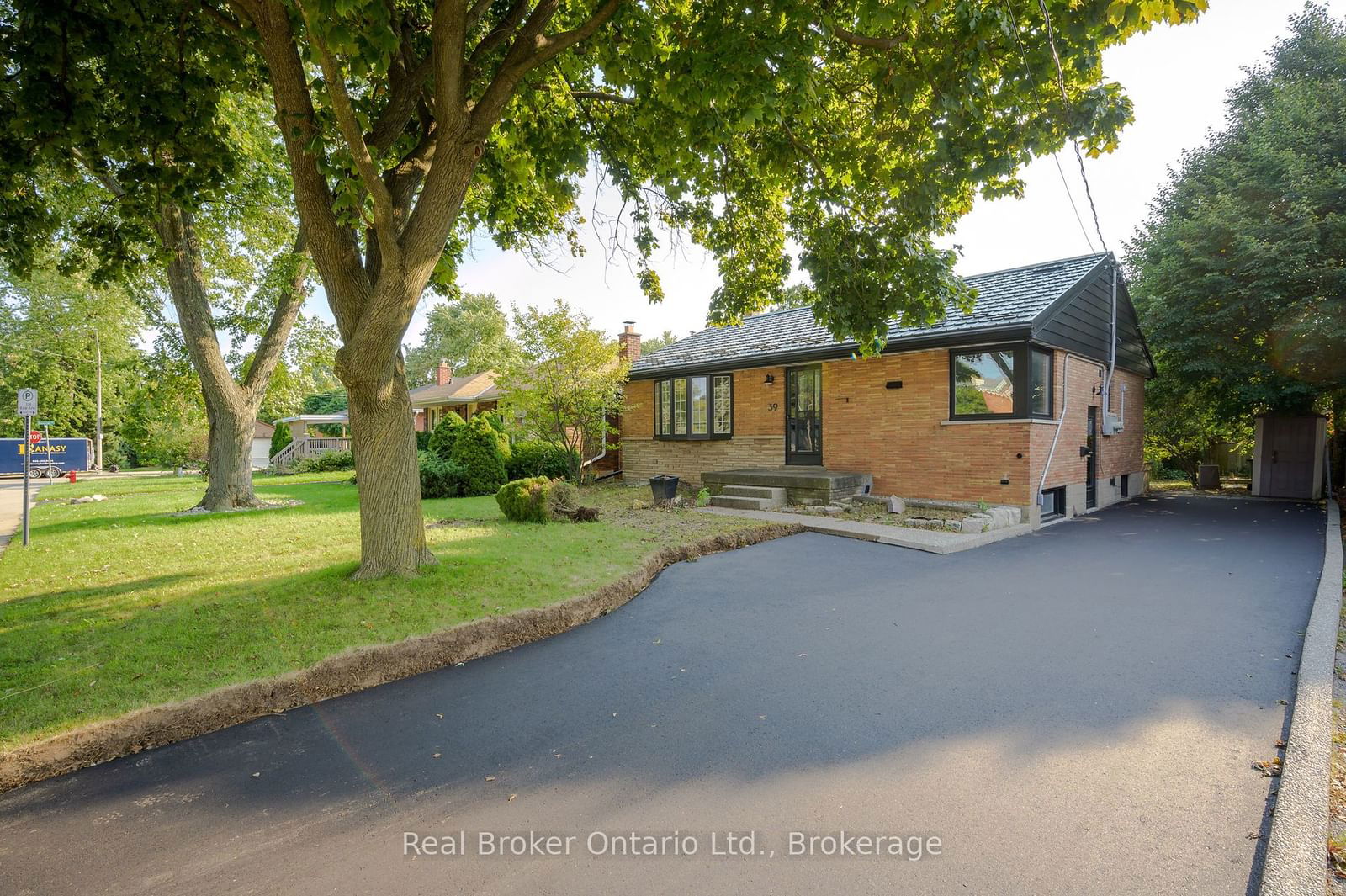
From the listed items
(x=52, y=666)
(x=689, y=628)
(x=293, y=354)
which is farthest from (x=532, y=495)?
(x=293, y=354)

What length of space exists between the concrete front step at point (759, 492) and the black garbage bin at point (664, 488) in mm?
1117

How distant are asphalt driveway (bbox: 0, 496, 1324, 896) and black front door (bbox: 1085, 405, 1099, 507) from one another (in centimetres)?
887

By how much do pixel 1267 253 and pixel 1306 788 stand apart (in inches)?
645

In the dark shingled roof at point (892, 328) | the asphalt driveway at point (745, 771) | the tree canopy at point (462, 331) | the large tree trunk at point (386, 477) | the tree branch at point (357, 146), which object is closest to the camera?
the asphalt driveway at point (745, 771)

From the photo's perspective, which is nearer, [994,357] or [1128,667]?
[1128,667]

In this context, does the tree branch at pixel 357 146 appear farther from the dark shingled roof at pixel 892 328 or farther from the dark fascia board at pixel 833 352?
the dark fascia board at pixel 833 352

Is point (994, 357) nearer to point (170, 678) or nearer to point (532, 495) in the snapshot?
point (532, 495)

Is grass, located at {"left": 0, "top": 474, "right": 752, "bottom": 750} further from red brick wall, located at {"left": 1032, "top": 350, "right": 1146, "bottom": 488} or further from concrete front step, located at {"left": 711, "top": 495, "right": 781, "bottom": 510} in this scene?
red brick wall, located at {"left": 1032, "top": 350, "right": 1146, "bottom": 488}

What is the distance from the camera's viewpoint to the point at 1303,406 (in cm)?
1534

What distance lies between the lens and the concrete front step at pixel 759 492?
1228 cm

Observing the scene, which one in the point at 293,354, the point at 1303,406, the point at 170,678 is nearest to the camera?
the point at 170,678

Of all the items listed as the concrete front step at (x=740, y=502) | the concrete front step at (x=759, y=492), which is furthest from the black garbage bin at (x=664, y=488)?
the concrete front step at (x=759, y=492)

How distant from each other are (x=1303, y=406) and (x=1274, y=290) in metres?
3.44

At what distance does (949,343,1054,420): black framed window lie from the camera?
1041cm
